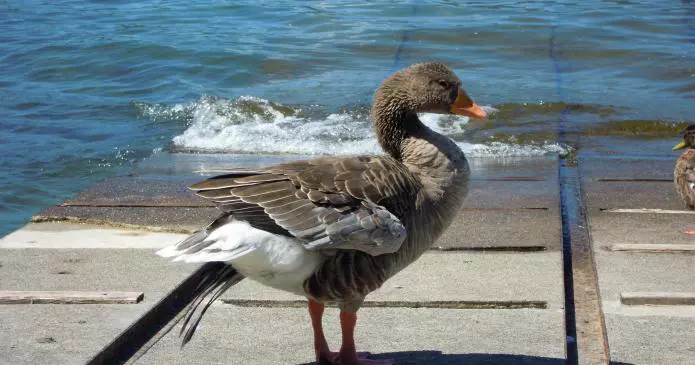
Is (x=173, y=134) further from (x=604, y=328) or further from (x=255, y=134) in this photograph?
(x=604, y=328)

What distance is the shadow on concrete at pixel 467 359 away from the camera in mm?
4641

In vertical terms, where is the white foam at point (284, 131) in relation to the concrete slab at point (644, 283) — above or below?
below

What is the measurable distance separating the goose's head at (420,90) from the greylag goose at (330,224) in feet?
0.13

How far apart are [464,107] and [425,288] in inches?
39.9

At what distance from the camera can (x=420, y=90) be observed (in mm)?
5074

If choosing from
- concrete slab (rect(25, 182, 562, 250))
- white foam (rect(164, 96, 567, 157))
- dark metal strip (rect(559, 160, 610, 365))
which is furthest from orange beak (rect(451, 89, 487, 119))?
white foam (rect(164, 96, 567, 157))

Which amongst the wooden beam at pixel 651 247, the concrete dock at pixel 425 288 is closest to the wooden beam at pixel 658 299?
the concrete dock at pixel 425 288

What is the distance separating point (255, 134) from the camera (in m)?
11.5

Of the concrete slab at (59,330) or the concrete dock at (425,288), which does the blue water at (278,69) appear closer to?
the concrete dock at (425,288)

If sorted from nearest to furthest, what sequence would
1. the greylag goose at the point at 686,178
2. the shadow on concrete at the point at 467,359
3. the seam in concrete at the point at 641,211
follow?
the shadow on concrete at the point at 467,359
the seam in concrete at the point at 641,211
the greylag goose at the point at 686,178

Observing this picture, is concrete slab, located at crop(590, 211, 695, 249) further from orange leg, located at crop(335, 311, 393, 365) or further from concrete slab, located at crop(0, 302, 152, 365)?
concrete slab, located at crop(0, 302, 152, 365)

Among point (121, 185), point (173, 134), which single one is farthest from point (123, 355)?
point (173, 134)

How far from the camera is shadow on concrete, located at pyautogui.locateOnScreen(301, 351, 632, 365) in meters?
4.64

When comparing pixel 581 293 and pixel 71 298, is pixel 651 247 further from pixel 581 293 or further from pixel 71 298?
pixel 71 298
